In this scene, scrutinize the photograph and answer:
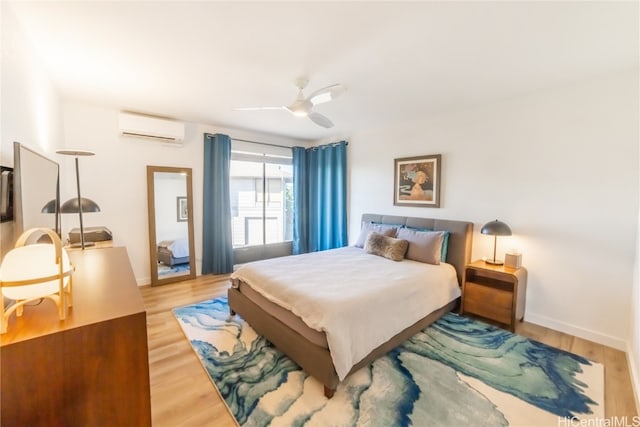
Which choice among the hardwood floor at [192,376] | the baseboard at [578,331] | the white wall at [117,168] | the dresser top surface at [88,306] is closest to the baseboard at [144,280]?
the white wall at [117,168]

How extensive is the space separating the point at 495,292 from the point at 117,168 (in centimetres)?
503

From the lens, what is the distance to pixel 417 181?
390 centimetres

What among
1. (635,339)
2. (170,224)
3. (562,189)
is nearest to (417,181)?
(562,189)

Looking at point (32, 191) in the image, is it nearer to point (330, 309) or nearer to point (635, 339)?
point (330, 309)

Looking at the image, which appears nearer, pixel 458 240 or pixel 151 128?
pixel 458 240

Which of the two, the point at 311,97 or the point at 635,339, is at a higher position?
the point at 311,97

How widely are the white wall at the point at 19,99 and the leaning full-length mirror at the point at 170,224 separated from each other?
1.49 metres

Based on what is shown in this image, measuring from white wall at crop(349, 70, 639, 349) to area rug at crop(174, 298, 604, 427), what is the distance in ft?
2.10

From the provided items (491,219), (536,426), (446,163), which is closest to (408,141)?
(446,163)

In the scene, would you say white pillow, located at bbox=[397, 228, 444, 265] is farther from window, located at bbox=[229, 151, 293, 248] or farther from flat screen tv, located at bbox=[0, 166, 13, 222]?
flat screen tv, located at bbox=[0, 166, 13, 222]

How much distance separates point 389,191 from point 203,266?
334 centimetres

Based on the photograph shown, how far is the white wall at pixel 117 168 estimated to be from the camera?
3.48 metres

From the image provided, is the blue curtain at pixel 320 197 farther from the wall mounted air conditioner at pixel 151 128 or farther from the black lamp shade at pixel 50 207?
the black lamp shade at pixel 50 207

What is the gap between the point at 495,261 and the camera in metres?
3.12
